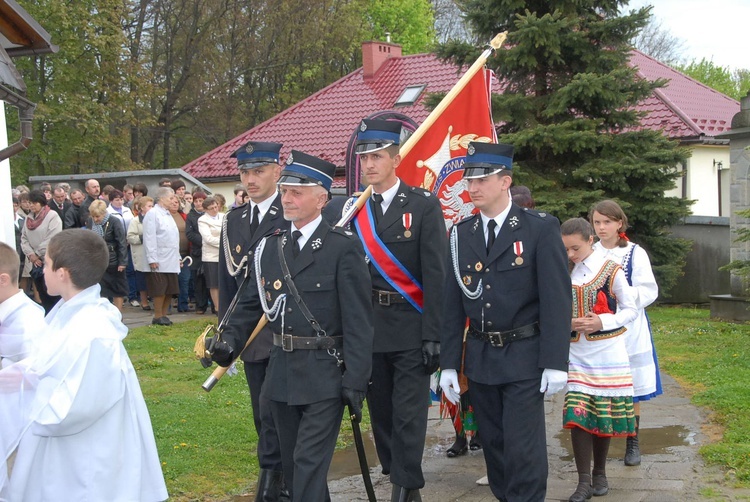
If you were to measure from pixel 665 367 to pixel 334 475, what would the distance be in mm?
5567

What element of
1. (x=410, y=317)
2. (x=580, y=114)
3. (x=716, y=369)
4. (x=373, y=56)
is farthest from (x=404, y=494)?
(x=373, y=56)

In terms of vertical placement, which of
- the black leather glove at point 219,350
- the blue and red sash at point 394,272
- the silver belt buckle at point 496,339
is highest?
the blue and red sash at point 394,272

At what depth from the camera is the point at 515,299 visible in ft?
16.9

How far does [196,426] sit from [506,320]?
3611 mm

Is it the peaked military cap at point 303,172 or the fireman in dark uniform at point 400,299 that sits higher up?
the peaked military cap at point 303,172

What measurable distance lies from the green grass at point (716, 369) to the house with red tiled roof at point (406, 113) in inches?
360

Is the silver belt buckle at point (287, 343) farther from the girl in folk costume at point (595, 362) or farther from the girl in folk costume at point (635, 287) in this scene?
the girl in folk costume at point (635, 287)

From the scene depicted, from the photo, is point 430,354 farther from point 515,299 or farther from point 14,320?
point 14,320

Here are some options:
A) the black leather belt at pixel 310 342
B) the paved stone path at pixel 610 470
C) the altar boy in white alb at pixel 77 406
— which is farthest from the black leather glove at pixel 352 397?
the paved stone path at pixel 610 470

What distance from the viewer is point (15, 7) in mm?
9523

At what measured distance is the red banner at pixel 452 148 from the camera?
23.5 ft

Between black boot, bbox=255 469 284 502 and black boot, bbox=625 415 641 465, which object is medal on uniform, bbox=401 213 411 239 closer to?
black boot, bbox=255 469 284 502

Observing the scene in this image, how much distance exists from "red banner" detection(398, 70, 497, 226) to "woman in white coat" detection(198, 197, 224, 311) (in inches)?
286

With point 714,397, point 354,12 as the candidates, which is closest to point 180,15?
point 354,12
